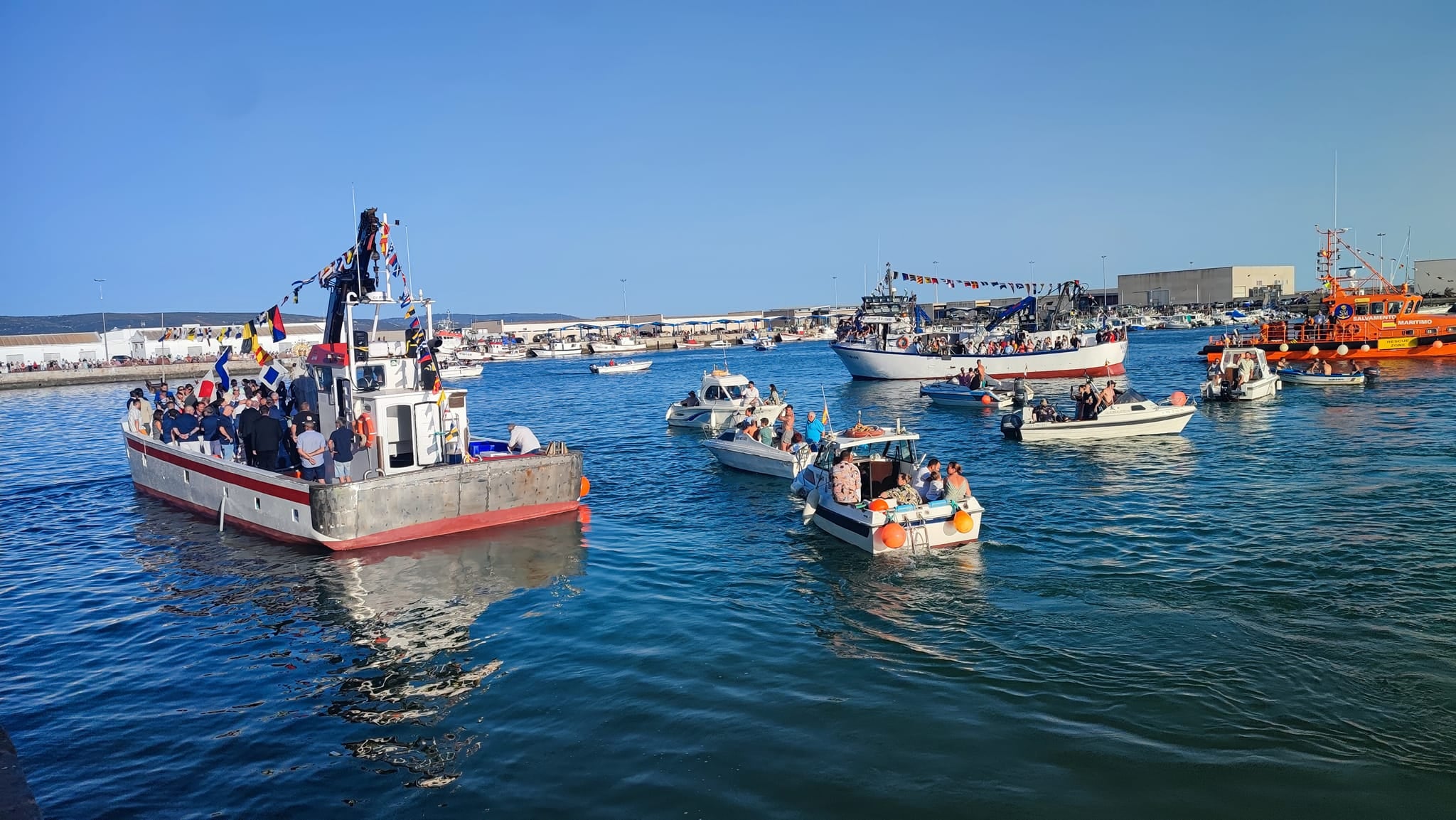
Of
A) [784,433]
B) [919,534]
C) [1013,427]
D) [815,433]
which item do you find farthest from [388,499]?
[1013,427]

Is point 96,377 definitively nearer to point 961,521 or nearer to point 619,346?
point 619,346

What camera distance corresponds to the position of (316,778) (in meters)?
9.09

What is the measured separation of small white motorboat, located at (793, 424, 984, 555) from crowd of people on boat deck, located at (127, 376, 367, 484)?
9.35 m

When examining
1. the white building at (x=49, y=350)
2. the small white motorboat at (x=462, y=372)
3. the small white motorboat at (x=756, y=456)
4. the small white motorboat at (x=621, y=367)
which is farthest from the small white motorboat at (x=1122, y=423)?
the white building at (x=49, y=350)

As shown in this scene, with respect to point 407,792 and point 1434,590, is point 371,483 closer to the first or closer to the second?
point 407,792

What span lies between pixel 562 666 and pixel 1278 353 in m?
58.9

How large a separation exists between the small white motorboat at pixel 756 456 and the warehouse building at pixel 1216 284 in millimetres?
157702

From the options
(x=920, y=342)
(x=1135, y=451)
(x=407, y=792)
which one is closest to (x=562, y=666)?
(x=407, y=792)

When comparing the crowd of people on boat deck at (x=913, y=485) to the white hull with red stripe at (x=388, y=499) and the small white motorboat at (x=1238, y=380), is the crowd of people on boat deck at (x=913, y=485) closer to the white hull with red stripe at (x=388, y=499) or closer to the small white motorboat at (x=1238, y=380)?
the white hull with red stripe at (x=388, y=499)

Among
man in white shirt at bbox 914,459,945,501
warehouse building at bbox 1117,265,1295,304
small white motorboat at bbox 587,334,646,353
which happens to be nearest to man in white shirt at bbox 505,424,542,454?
man in white shirt at bbox 914,459,945,501

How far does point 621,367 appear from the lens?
3595 inches

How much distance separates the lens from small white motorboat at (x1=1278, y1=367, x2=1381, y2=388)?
4256 cm

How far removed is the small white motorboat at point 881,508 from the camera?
15984mm

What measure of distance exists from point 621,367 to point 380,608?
254 ft
